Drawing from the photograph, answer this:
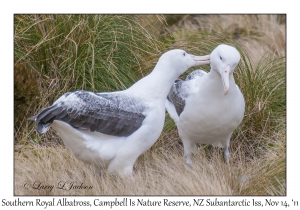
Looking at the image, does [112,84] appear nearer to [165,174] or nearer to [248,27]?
[165,174]

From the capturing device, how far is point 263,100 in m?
7.65

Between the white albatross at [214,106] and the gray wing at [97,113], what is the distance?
73cm

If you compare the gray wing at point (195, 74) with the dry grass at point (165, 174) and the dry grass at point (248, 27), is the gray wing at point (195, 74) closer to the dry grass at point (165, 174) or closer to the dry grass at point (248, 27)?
the dry grass at point (165, 174)

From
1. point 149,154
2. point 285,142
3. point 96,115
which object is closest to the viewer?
point 96,115

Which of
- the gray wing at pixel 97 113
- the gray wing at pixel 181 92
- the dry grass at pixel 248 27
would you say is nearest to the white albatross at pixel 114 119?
the gray wing at pixel 97 113

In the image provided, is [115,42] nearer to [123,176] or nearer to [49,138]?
[49,138]

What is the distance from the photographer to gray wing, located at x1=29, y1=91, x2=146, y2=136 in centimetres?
572

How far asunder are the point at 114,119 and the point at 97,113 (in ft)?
0.59

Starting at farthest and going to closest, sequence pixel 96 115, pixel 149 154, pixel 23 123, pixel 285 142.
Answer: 1. pixel 23 123
2. pixel 149 154
3. pixel 285 142
4. pixel 96 115

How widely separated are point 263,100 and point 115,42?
1.92m

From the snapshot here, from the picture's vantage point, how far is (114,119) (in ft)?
19.5

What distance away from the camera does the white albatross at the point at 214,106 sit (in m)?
6.11

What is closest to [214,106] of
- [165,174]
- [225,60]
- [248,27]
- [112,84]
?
[225,60]

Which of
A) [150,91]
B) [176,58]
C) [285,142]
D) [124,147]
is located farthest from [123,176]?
[285,142]
